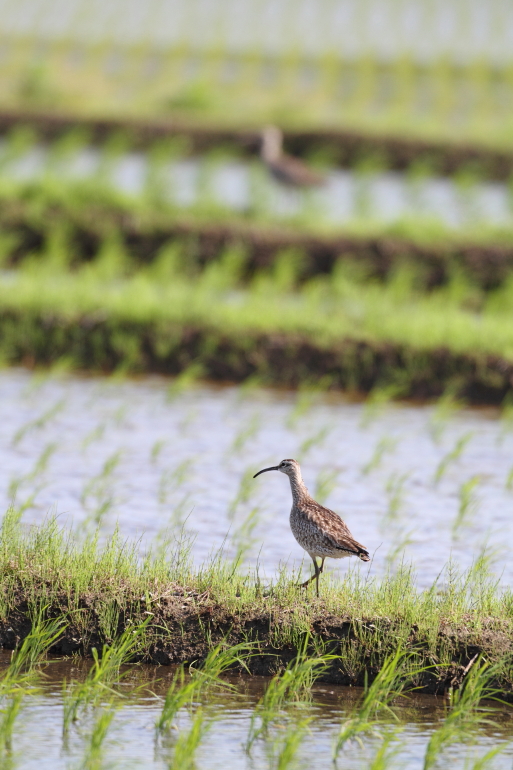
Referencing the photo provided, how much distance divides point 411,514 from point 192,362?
3.46 metres

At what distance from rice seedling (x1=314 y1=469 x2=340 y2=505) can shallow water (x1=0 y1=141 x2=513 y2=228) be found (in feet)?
21.1

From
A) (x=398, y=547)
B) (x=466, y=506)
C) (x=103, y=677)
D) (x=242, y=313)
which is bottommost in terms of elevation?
(x=103, y=677)

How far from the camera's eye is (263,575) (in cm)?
575

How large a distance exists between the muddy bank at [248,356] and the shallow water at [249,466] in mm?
236

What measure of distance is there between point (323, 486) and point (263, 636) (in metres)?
1.95

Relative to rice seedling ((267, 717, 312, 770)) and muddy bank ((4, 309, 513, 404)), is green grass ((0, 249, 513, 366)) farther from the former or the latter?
rice seedling ((267, 717, 312, 770))

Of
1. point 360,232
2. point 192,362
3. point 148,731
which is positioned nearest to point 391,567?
point 148,731

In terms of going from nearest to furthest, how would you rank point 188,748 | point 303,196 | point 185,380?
point 188,748
point 185,380
point 303,196

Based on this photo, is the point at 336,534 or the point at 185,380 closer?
the point at 336,534

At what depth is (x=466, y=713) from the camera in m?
4.30

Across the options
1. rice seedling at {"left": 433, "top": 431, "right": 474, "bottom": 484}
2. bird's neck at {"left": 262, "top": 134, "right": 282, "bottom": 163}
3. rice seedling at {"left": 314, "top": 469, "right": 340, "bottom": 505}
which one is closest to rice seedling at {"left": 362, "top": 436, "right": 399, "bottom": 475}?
rice seedling at {"left": 314, "top": 469, "right": 340, "bottom": 505}

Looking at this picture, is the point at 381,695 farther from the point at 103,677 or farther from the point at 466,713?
the point at 103,677

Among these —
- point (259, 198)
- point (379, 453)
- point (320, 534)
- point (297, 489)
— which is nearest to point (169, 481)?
point (379, 453)

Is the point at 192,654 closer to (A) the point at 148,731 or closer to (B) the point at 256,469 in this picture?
(A) the point at 148,731
